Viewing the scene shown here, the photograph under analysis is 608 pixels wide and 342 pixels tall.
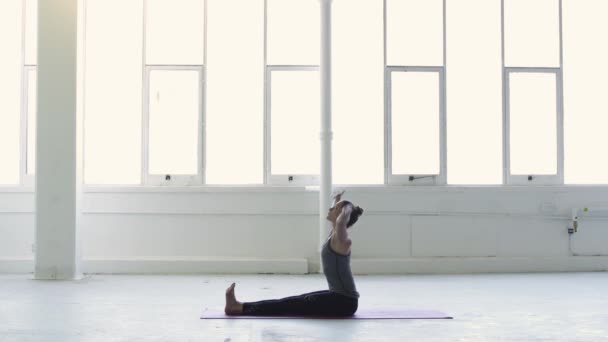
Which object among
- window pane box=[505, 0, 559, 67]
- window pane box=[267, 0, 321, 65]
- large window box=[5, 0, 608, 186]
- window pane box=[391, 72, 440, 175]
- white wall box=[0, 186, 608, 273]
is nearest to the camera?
white wall box=[0, 186, 608, 273]

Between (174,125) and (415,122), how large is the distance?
A: 11.0ft

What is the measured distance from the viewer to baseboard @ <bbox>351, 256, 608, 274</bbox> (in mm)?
9219

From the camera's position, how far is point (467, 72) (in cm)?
968

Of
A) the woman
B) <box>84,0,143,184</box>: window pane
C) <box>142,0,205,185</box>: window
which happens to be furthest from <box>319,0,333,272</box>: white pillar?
the woman

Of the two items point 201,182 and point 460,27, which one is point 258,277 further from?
point 460,27

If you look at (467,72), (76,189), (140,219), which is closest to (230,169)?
(140,219)

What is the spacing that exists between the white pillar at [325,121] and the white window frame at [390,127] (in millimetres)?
938

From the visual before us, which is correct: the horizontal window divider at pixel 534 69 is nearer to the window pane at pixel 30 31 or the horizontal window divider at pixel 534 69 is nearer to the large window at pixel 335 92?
the large window at pixel 335 92

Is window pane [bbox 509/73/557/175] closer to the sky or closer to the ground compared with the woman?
closer to the sky

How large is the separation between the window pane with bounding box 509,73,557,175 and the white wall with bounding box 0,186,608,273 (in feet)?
1.39

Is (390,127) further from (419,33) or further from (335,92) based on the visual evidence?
(419,33)

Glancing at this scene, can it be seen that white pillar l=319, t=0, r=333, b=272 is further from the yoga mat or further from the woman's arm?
the woman's arm

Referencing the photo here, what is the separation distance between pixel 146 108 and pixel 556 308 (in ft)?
19.1

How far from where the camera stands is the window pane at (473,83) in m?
9.66
